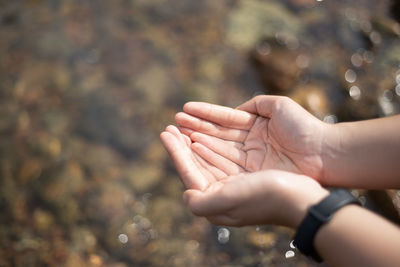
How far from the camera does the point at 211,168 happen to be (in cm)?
225

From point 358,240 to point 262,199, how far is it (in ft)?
1.51

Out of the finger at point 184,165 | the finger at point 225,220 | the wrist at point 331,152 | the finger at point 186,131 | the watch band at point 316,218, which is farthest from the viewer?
the finger at point 186,131

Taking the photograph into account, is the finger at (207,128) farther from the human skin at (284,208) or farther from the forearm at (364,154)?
the forearm at (364,154)

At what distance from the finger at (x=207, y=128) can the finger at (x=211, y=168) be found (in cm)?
21

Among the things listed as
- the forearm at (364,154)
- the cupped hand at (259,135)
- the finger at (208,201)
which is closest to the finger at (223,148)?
the cupped hand at (259,135)

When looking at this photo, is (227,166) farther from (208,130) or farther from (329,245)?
(329,245)

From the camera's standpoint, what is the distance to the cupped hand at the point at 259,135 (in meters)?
2.20

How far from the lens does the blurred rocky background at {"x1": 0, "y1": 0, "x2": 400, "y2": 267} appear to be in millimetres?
3188

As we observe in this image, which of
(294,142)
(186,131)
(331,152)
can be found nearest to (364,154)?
(331,152)

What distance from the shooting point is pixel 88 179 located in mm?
3443

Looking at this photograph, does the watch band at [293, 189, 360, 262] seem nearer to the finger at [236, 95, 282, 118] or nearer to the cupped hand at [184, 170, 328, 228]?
the cupped hand at [184, 170, 328, 228]

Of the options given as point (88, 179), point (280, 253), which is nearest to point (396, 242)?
point (280, 253)

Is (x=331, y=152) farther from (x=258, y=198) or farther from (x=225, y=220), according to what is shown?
(x=225, y=220)

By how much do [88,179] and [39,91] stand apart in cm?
117
